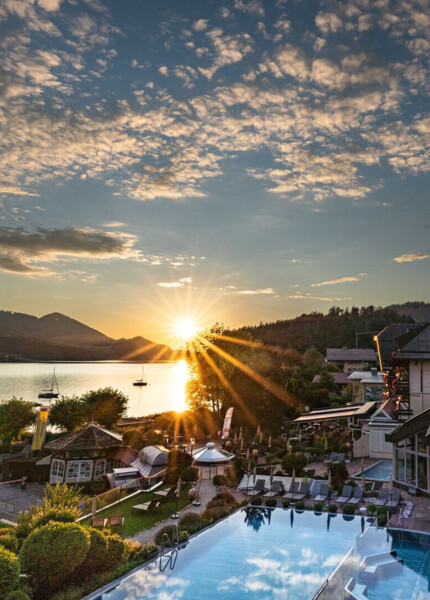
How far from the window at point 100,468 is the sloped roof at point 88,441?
3.72 ft

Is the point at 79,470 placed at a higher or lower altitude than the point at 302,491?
lower

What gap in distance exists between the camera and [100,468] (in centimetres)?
3073

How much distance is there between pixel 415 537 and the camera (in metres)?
16.5

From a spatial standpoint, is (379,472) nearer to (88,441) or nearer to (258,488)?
(258,488)

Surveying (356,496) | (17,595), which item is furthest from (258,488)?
(17,595)

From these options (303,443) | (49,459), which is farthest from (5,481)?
(303,443)

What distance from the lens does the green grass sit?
60.0 feet

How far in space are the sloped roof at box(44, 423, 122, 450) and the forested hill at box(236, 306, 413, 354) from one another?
322 feet

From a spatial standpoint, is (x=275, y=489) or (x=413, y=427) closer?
(x=413, y=427)

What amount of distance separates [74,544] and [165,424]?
3350 centimetres

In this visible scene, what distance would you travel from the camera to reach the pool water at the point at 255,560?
12.5 m

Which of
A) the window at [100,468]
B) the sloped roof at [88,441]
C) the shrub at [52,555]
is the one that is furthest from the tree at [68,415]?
the shrub at [52,555]

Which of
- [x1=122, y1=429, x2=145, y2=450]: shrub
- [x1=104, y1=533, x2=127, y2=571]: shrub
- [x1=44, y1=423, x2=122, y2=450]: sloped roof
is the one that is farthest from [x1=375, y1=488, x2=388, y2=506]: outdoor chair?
[x1=122, y1=429, x2=145, y2=450]: shrub

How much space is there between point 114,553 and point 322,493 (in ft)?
37.9
